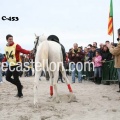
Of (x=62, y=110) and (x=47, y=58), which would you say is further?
(x=47, y=58)

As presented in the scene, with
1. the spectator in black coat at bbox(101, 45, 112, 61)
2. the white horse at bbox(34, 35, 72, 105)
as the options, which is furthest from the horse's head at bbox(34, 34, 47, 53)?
the spectator in black coat at bbox(101, 45, 112, 61)

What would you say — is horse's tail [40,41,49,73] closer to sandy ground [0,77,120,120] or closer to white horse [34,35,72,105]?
white horse [34,35,72,105]

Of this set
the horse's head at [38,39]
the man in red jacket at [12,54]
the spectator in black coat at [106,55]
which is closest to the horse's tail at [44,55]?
the horse's head at [38,39]

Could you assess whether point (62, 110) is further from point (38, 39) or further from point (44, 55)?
point (38, 39)

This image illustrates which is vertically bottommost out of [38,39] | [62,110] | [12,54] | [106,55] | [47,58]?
[62,110]

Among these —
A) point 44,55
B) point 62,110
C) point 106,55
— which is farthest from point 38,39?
point 106,55

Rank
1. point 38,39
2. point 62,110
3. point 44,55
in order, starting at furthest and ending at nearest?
point 38,39
point 44,55
point 62,110

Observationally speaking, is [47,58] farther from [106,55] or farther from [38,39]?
[106,55]

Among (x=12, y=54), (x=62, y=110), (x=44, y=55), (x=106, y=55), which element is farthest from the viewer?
(x=106, y=55)

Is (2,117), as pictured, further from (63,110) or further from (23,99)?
(23,99)

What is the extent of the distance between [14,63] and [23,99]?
1.08 meters

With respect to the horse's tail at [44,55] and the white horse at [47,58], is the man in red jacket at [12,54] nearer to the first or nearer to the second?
A: the white horse at [47,58]

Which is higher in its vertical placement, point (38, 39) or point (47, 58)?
point (38, 39)

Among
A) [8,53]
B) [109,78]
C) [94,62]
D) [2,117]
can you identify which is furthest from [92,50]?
[2,117]
